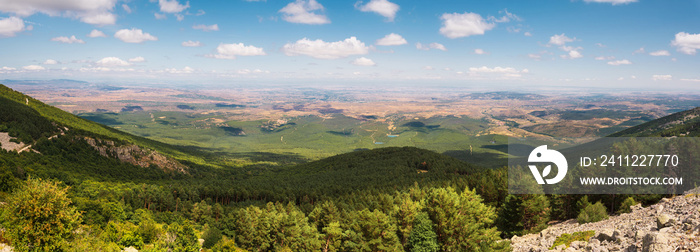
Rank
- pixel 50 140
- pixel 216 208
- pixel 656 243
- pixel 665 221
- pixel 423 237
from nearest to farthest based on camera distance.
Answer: pixel 656 243, pixel 665 221, pixel 423 237, pixel 216 208, pixel 50 140

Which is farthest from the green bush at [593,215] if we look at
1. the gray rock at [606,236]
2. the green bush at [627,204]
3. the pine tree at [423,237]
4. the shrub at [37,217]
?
the shrub at [37,217]

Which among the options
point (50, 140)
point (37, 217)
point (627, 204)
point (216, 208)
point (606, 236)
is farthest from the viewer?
point (50, 140)

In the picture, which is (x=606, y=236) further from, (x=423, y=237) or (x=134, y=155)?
(x=134, y=155)

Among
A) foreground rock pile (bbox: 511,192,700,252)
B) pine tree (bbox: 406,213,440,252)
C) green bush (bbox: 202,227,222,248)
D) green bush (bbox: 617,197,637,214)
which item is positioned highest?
foreground rock pile (bbox: 511,192,700,252)

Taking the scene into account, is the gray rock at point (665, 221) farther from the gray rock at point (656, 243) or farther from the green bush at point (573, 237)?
the green bush at point (573, 237)

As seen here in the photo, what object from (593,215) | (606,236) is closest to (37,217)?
(606,236)

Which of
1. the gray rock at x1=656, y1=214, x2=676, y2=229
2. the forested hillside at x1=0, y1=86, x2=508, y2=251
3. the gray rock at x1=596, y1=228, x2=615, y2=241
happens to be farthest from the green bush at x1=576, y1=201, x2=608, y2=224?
the gray rock at x1=656, y1=214, x2=676, y2=229

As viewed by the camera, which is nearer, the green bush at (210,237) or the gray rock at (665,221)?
the gray rock at (665,221)

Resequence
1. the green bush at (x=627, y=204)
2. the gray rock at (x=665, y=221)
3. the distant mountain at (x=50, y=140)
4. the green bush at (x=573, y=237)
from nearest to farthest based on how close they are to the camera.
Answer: the gray rock at (x=665, y=221) < the green bush at (x=573, y=237) < the green bush at (x=627, y=204) < the distant mountain at (x=50, y=140)

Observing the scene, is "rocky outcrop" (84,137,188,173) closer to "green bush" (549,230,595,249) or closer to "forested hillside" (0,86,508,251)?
"forested hillside" (0,86,508,251)
